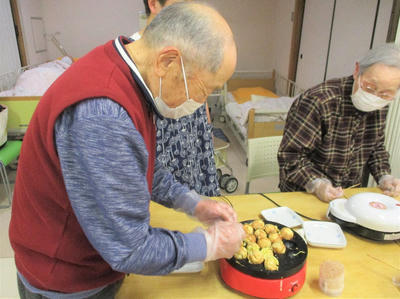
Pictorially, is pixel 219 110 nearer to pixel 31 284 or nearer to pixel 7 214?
pixel 7 214

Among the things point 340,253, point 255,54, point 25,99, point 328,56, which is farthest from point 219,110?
point 340,253

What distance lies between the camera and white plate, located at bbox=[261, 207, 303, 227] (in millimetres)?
→ 1291

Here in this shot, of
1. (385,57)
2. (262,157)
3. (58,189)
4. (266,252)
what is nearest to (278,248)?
(266,252)

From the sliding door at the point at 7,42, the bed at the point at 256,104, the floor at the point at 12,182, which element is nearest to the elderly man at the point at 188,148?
the floor at the point at 12,182

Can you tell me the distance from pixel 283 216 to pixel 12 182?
3.19 meters

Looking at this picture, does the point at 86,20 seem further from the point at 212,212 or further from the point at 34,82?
the point at 212,212

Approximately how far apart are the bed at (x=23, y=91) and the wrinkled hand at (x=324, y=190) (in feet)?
8.91

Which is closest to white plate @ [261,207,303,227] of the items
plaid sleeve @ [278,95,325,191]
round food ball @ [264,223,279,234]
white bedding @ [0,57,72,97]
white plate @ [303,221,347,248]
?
white plate @ [303,221,347,248]

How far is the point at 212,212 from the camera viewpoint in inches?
42.8

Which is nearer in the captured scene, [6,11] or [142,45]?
[142,45]

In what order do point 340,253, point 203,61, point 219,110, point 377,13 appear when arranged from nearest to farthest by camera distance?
point 203,61 < point 340,253 < point 377,13 < point 219,110

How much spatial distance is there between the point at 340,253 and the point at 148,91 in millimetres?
880

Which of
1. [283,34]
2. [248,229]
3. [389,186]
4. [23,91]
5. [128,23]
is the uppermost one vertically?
[128,23]

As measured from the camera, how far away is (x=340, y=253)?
1147 mm
